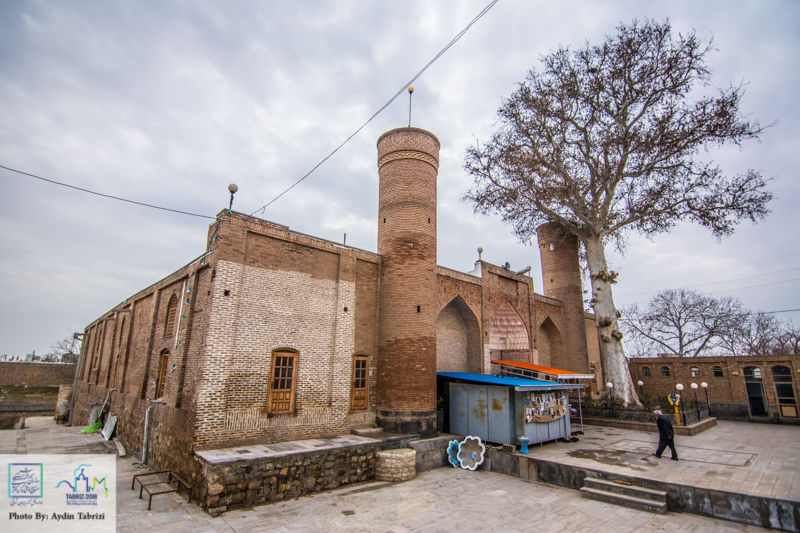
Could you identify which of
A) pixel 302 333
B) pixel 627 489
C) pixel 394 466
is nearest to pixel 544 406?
pixel 627 489

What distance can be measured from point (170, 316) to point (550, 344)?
17825mm

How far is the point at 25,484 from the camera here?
8.62 metres

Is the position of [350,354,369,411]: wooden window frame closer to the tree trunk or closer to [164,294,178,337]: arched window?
[164,294,178,337]: arched window

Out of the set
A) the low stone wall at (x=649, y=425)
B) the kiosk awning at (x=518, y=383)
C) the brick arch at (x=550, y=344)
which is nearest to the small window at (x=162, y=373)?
the kiosk awning at (x=518, y=383)

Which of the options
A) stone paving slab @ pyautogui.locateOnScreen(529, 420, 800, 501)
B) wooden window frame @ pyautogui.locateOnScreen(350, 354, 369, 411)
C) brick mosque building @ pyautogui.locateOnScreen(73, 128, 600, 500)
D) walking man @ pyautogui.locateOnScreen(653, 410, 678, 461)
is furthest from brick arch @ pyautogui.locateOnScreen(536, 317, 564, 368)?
wooden window frame @ pyautogui.locateOnScreen(350, 354, 369, 411)

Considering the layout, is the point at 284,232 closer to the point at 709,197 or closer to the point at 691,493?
the point at 691,493

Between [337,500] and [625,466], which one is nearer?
[337,500]

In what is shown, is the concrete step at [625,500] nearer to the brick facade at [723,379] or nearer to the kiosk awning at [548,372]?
the kiosk awning at [548,372]

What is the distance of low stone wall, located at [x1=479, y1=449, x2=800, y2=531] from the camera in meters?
6.71

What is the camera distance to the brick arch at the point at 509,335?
1745 centimetres

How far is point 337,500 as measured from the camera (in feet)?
26.9

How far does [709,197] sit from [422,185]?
471 inches

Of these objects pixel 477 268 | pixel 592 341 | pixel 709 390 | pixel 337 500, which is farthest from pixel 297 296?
pixel 709 390

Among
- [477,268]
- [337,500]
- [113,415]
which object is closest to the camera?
[337,500]
